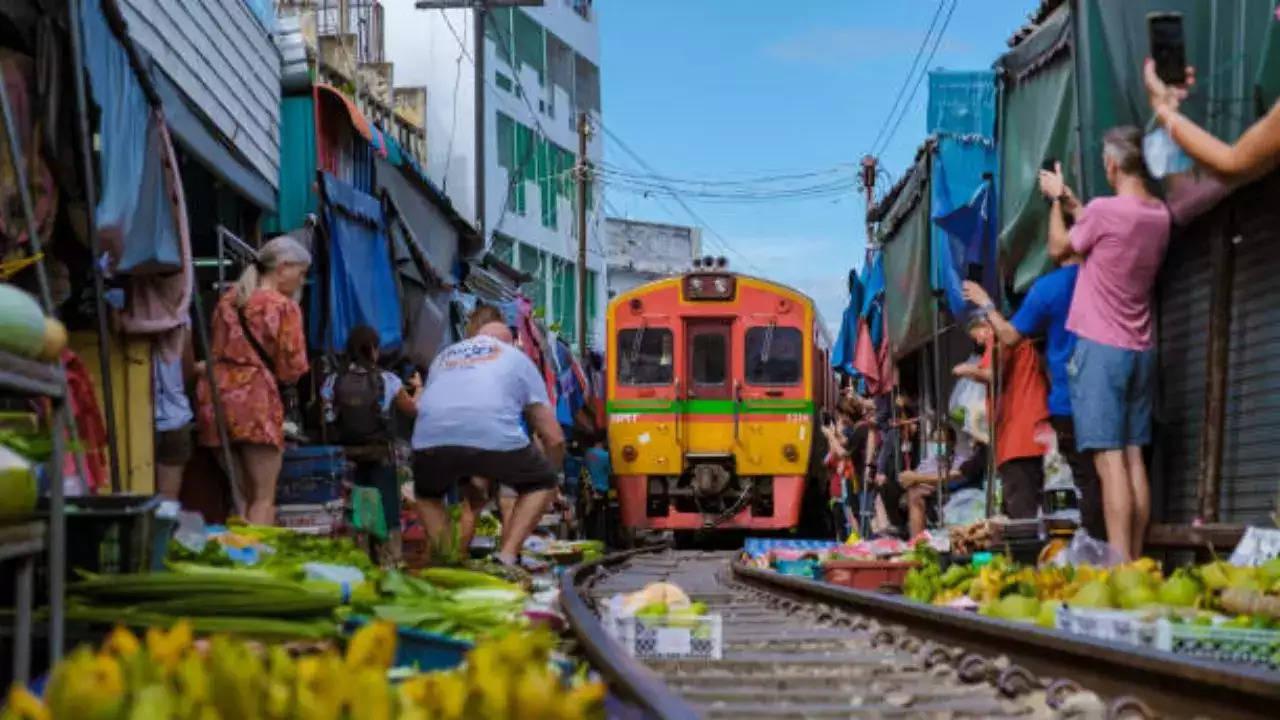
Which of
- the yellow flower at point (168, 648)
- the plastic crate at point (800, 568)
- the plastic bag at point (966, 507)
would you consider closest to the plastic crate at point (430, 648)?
the yellow flower at point (168, 648)

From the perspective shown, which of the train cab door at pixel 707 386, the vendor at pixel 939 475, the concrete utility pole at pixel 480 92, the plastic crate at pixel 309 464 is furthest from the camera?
the concrete utility pole at pixel 480 92

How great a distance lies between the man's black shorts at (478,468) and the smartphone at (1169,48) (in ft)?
13.1

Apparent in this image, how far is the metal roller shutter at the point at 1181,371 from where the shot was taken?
7.75 metres

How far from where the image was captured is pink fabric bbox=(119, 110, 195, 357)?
759 cm

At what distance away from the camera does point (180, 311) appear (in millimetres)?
7793

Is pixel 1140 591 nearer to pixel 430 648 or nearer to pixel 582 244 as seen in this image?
pixel 430 648

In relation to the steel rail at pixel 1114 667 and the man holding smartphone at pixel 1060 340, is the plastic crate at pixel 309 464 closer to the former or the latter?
the man holding smartphone at pixel 1060 340

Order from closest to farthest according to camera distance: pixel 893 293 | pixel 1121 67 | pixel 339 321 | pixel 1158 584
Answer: pixel 1158 584
pixel 1121 67
pixel 339 321
pixel 893 293

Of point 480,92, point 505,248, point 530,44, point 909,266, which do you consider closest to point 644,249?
point 530,44

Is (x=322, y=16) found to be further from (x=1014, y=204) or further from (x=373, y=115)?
(x=1014, y=204)

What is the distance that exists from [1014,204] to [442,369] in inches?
139

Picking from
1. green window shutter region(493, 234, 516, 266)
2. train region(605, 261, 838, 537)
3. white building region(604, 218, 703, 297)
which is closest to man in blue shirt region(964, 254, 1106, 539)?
train region(605, 261, 838, 537)

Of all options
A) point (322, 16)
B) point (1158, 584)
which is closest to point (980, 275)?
point (1158, 584)

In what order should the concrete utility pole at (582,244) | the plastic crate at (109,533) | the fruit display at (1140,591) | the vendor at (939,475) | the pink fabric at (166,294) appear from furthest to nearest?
1. the concrete utility pole at (582,244)
2. the vendor at (939,475)
3. the pink fabric at (166,294)
4. the fruit display at (1140,591)
5. the plastic crate at (109,533)
